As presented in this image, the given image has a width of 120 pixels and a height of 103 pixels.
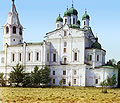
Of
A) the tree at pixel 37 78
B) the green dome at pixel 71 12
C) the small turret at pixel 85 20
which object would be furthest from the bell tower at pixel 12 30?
the small turret at pixel 85 20

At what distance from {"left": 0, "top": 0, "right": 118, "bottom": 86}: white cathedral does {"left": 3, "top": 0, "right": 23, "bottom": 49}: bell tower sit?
63.0 inches

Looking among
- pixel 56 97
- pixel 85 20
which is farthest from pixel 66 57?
pixel 56 97

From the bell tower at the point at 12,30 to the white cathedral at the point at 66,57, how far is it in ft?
5.25

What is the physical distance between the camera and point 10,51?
167 ft

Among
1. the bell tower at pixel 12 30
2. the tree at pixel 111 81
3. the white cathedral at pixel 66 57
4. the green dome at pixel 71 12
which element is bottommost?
the tree at pixel 111 81

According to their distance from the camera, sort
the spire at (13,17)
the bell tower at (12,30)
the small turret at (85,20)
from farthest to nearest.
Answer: the small turret at (85,20) → the spire at (13,17) → the bell tower at (12,30)

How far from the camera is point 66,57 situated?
47.4 metres

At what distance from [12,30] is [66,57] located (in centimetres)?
1451

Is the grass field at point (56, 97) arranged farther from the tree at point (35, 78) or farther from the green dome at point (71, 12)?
the green dome at point (71, 12)

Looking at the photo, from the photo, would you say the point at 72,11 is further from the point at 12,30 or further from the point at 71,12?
the point at 12,30

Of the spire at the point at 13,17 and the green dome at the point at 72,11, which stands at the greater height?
the green dome at the point at 72,11

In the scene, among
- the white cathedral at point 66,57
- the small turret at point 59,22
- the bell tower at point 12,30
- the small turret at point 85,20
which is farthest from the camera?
the small turret at point 85,20

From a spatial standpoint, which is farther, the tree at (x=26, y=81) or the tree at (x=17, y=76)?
the tree at (x=26, y=81)

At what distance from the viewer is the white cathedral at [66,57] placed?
4503 centimetres
